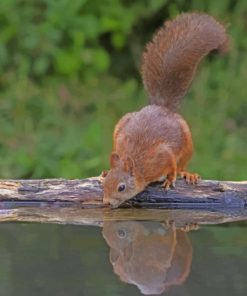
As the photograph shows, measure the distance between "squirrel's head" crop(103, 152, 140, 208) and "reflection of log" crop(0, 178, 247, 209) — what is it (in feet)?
0.20

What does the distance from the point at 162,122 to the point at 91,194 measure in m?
0.60

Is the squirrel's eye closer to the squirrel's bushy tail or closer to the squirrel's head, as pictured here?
the squirrel's head

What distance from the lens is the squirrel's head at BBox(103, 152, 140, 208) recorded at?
480cm

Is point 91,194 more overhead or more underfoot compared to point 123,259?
more overhead

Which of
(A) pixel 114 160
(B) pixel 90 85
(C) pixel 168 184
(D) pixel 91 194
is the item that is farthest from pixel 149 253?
(B) pixel 90 85

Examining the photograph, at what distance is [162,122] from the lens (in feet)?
17.2

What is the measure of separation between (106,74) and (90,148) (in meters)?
1.66

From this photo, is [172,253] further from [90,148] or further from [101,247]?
[90,148]

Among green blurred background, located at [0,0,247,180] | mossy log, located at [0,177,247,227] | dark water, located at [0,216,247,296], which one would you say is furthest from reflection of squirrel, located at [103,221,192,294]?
green blurred background, located at [0,0,247,180]

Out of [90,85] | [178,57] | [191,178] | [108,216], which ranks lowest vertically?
[108,216]

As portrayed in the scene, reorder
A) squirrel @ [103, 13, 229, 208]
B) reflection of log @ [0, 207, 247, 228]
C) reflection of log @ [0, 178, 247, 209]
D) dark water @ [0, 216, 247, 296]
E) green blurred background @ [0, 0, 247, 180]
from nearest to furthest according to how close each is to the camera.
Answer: dark water @ [0, 216, 247, 296] → reflection of log @ [0, 207, 247, 228] → reflection of log @ [0, 178, 247, 209] → squirrel @ [103, 13, 229, 208] → green blurred background @ [0, 0, 247, 180]

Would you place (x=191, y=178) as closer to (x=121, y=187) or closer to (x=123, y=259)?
(x=121, y=187)

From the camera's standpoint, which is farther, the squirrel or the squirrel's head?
the squirrel

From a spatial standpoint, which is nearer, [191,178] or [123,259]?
[123,259]
